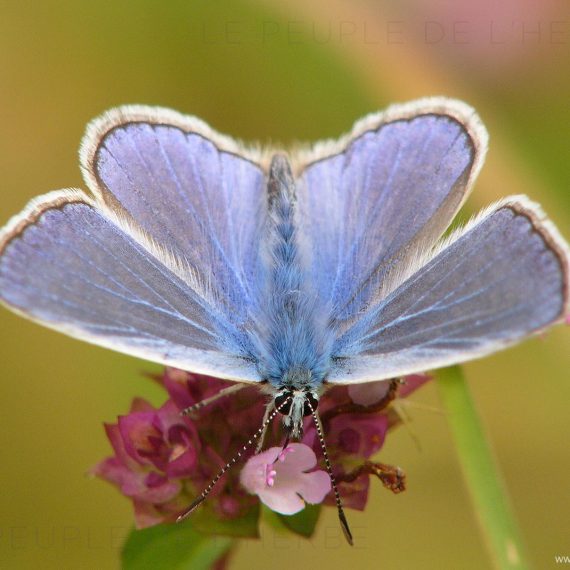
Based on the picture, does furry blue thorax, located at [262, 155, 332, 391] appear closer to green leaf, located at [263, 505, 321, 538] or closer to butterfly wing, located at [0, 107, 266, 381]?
butterfly wing, located at [0, 107, 266, 381]

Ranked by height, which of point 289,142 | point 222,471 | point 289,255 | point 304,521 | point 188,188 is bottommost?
point 304,521

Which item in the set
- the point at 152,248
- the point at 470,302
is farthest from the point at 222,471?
the point at 470,302

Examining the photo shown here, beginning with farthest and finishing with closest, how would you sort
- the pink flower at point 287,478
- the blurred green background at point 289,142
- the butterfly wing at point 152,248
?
the blurred green background at point 289,142 < the pink flower at point 287,478 < the butterfly wing at point 152,248

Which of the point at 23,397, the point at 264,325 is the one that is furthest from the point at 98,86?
the point at 264,325

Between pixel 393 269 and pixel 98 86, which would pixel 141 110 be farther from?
pixel 98 86

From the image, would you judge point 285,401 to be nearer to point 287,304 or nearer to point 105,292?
point 287,304

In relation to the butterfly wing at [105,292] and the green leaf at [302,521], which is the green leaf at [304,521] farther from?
the butterfly wing at [105,292]

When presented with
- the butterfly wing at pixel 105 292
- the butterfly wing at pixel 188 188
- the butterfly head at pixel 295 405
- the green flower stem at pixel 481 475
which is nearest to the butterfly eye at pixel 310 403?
the butterfly head at pixel 295 405
